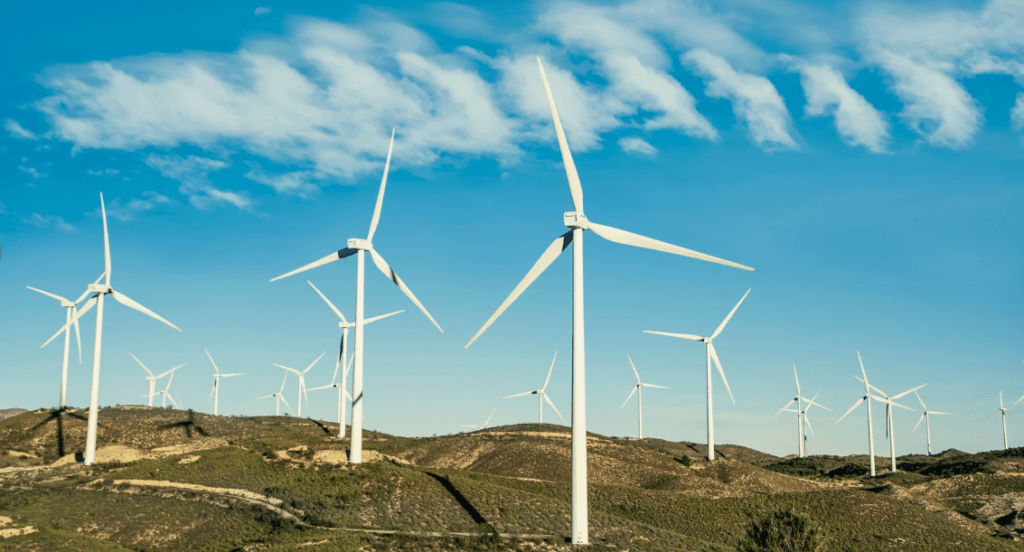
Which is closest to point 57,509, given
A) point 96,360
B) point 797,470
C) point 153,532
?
point 153,532

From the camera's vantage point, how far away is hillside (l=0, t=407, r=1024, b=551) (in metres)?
60.5

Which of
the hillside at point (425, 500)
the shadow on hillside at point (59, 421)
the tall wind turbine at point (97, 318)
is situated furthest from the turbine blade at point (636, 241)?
the shadow on hillside at point (59, 421)

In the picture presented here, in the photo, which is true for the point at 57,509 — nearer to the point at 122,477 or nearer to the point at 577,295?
the point at 122,477

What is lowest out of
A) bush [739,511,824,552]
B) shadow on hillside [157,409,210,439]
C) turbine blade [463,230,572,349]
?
bush [739,511,824,552]

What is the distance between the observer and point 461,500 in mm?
72562

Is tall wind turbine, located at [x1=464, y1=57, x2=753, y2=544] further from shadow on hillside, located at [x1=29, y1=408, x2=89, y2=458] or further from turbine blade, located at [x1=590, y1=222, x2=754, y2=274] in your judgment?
shadow on hillside, located at [x1=29, y1=408, x2=89, y2=458]

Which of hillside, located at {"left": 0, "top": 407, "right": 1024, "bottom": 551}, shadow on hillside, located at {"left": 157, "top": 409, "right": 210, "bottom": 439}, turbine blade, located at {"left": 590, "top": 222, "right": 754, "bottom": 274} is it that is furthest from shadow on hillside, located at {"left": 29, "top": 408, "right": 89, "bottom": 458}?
turbine blade, located at {"left": 590, "top": 222, "right": 754, "bottom": 274}

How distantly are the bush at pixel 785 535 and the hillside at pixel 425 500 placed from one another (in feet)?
4.23

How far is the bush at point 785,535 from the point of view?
60125 mm

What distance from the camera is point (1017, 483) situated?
109 meters

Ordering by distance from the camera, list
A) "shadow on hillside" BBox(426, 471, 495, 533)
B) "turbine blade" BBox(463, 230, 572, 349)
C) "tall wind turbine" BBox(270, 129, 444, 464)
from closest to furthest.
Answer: "turbine blade" BBox(463, 230, 572, 349) < "shadow on hillside" BBox(426, 471, 495, 533) < "tall wind turbine" BBox(270, 129, 444, 464)

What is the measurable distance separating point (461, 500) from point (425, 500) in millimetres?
3365

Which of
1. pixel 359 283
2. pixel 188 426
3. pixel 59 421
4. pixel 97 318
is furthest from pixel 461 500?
pixel 59 421

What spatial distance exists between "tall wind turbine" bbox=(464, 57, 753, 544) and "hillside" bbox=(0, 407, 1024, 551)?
19.9 ft
